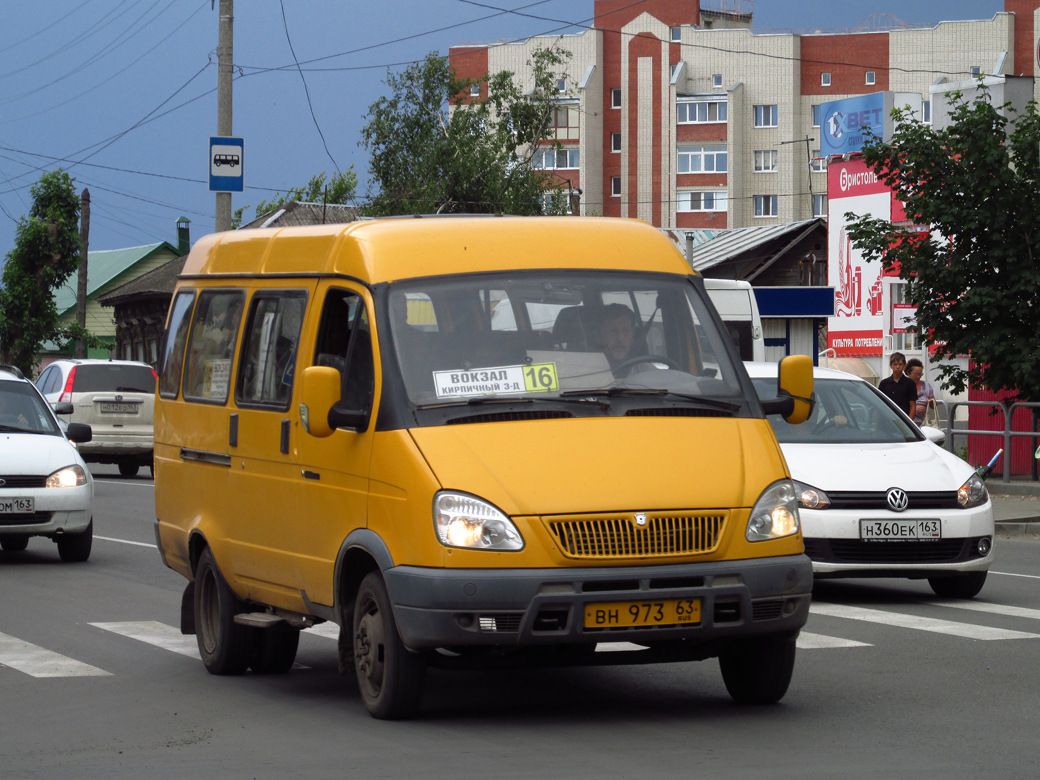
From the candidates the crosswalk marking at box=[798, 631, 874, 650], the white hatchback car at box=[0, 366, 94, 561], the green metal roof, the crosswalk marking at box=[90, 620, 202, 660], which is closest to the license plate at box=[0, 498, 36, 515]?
the white hatchback car at box=[0, 366, 94, 561]

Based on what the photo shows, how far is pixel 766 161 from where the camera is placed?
10069cm

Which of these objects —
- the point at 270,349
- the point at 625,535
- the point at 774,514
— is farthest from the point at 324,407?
the point at 774,514

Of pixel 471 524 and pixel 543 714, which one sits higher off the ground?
pixel 471 524

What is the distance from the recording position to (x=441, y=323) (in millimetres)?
7551

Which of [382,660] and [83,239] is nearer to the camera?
[382,660]

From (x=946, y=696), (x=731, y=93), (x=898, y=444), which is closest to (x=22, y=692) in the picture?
(x=946, y=696)

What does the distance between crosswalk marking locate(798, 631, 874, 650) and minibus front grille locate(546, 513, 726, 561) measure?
3.01m

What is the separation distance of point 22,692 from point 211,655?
3.39 ft

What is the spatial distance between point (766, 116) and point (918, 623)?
301 feet

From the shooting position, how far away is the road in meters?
6.48

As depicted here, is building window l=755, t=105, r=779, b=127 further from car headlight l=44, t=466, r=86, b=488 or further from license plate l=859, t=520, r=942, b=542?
license plate l=859, t=520, r=942, b=542

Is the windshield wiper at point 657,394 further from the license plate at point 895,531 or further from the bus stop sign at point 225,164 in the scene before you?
the bus stop sign at point 225,164

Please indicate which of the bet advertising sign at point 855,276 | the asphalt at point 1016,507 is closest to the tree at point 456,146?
the bet advertising sign at point 855,276

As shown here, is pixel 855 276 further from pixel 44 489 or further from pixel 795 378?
pixel 795 378
